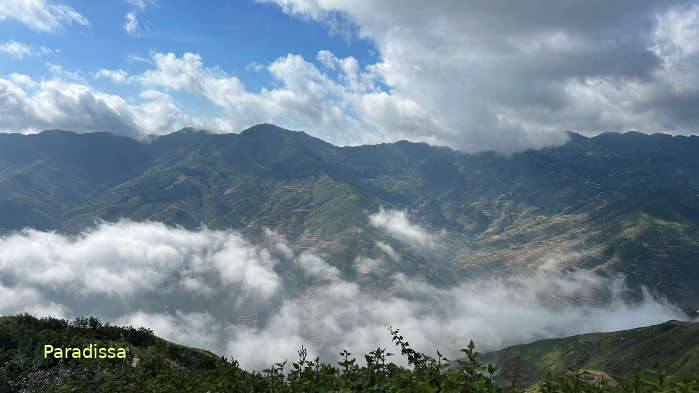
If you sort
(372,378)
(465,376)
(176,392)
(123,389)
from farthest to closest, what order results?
(123,389)
(176,392)
(372,378)
(465,376)

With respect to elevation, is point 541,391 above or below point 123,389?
below

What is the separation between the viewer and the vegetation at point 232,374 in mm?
11680

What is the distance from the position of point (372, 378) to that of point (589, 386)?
6.67 meters

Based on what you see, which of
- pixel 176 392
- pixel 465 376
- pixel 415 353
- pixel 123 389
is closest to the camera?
pixel 465 376

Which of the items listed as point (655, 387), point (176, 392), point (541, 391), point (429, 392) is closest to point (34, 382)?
point (176, 392)

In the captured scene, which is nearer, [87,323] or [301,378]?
[301,378]

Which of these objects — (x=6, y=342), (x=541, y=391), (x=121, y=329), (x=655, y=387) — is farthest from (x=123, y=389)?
(x=121, y=329)

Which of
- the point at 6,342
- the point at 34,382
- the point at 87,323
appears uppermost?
the point at 87,323

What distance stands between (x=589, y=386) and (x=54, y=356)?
37.1m

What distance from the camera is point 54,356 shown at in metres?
32.5

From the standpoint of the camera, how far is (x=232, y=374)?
21.0 metres

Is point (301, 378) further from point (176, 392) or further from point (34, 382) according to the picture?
point (34, 382)

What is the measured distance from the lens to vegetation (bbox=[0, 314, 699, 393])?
1168 cm

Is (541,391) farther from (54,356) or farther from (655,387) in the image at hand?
→ (54,356)
